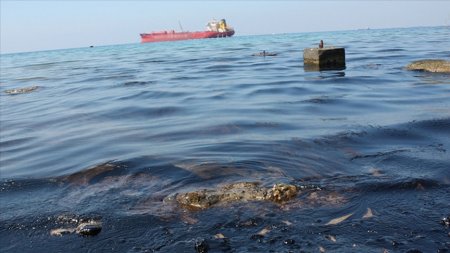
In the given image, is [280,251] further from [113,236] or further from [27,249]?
[27,249]

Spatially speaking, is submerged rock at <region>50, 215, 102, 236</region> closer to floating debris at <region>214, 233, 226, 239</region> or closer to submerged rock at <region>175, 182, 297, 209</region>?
submerged rock at <region>175, 182, 297, 209</region>

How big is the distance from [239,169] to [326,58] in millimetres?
13200

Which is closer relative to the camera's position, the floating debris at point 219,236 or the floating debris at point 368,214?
the floating debris at point 219,236

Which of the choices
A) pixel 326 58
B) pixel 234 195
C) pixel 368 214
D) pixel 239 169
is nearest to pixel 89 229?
pixel 234 195

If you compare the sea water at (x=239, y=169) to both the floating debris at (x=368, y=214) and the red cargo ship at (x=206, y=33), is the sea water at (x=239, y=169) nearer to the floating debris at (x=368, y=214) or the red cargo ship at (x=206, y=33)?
the floating debris at (x=368, y=214)

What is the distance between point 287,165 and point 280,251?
247 centimetres

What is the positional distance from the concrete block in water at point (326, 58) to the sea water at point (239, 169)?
544cm

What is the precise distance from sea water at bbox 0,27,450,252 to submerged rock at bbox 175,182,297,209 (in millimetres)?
145

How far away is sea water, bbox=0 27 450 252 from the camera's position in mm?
3895

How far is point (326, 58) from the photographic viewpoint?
17.9 metres

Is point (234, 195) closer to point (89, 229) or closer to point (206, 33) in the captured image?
point (89, 229)

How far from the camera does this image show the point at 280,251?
3.52 m

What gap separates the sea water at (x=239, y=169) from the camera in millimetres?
3895

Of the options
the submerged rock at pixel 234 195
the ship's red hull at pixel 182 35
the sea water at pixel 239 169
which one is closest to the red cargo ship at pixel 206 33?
the ship's red hull at pixel 182 35
